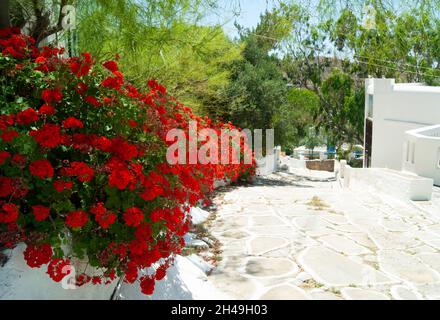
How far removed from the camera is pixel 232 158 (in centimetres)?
1025

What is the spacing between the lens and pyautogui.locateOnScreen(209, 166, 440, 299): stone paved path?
4.82m

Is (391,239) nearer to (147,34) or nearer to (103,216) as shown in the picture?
(147,34)

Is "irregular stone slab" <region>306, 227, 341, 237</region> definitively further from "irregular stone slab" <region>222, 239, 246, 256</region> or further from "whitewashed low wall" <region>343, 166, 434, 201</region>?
"whitewashed low wall" <region>343, 166, 434, 201</region>

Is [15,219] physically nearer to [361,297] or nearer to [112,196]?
[112,196]

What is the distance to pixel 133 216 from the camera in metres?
2.96

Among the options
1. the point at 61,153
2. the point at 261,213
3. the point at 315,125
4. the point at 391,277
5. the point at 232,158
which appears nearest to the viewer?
the point at 61,153

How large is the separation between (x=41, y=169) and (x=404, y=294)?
3.94 metres

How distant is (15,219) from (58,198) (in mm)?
291

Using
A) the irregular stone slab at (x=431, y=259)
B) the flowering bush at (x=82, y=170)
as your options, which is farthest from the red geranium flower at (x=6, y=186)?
the irregular stone slab at (x=431, y=259)

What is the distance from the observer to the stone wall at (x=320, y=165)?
119ft

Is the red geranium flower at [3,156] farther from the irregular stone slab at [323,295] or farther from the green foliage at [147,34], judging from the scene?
the green foliage at [147,34]

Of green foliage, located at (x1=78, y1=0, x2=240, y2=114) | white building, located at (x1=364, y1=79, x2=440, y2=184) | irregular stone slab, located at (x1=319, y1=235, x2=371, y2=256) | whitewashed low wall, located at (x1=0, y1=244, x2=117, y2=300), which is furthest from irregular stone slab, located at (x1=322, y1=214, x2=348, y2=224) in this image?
white building, located at (x1=364, y1=79, x2=440, y2=184)

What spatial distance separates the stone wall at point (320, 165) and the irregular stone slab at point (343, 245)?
2956cm
